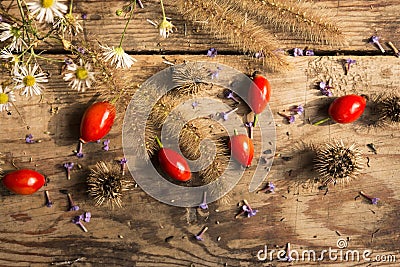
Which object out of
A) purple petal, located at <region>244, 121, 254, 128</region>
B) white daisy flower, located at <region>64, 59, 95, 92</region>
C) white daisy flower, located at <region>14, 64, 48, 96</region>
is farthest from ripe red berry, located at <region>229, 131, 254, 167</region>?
white daisy flower, located at <region>14, 64, 48, 96</region>

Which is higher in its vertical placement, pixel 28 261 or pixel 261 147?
pixel 261 147

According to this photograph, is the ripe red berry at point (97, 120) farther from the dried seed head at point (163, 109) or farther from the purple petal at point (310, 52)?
the purple petal at point (310, 52)

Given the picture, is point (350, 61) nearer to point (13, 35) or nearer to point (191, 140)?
point (191, 140)

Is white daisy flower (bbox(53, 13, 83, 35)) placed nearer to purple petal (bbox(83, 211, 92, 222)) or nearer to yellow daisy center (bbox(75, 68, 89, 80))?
yellow daisy center (bbox(75, 68, 89, 80))

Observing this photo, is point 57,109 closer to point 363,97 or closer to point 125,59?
point 125,59

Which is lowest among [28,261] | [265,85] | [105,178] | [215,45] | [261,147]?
[28,261]

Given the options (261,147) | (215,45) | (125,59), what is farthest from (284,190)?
(125,59)
